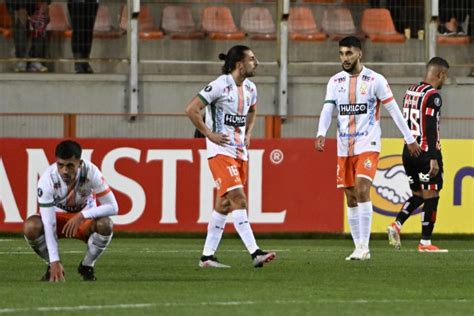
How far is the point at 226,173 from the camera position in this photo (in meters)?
14.0

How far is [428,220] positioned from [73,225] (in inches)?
248

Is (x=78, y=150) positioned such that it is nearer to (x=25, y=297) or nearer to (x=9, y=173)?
(x=25, y=297)

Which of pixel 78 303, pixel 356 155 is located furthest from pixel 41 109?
pixel 78 303

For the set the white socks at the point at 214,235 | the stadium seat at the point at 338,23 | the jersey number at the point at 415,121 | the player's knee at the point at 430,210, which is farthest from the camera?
the stadium seat at the point at 338,23

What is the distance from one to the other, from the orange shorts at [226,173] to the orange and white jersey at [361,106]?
145 cm

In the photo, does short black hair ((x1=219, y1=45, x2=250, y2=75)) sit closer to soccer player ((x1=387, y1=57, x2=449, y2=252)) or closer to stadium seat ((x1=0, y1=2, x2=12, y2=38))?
soccer player ((x1=387, y1=57, x2=449, y2=252))

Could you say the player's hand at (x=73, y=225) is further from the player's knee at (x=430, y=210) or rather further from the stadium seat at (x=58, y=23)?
the stadium seat at (x=58, y=23)

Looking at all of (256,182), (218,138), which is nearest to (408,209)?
(218,138)

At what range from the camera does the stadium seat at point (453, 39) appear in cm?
2495

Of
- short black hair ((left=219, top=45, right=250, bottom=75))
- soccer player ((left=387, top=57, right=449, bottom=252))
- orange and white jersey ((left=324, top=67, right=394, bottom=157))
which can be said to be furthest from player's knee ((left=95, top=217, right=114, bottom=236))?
soccer player ((left=387, top=57, right=449, bottom=252))

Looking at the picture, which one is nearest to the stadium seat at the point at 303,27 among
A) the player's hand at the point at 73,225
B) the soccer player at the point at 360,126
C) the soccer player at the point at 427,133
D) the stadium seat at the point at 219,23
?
the stadium seat at the point at 219,23

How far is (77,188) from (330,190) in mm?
9294

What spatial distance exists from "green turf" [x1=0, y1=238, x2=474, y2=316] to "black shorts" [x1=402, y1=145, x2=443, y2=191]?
31.6 inches

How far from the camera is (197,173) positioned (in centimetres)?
2062
